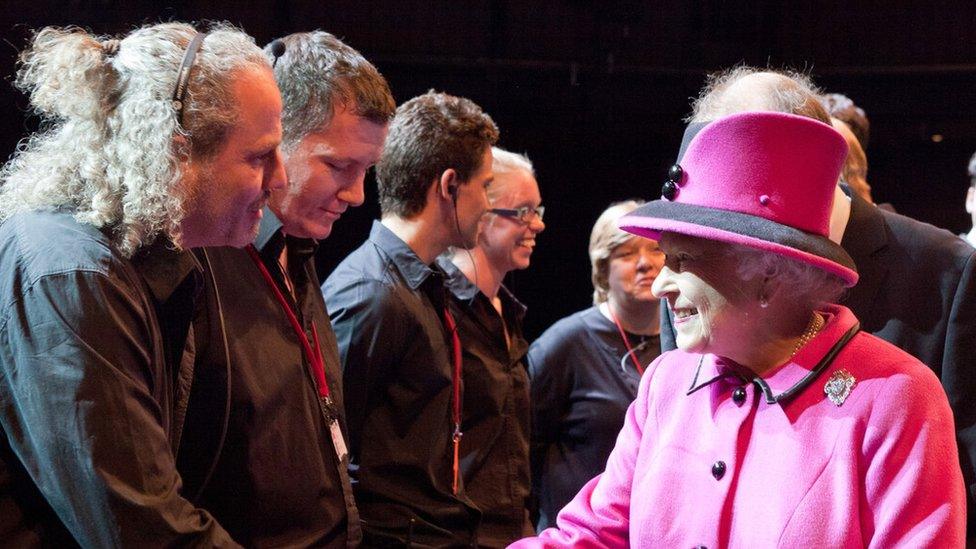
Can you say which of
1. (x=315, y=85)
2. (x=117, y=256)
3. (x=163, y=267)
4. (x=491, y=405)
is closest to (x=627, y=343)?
(x=491, y=405)

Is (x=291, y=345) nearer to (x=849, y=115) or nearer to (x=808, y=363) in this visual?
(x=808, y=363)

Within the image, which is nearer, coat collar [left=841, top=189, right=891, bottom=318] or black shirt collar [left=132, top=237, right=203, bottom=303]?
black shirt collar [left=132, top=237, right=203, bottom=303]

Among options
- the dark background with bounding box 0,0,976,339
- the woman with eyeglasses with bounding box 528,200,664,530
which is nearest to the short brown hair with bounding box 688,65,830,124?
the woman with eyeglasses with bounding box 528,200,664,530

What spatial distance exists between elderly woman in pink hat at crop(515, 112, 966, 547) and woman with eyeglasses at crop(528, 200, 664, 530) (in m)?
1.74

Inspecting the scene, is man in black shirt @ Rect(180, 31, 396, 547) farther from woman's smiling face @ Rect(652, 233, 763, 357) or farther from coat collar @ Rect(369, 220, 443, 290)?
woman's smiling face @ Rect(652, 233, 763, 357)

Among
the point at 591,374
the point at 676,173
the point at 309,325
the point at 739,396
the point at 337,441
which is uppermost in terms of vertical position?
the point at 676,173

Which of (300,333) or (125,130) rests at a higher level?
(125,130)

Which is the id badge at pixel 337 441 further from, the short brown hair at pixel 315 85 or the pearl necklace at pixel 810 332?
the pearl necklace at pixel 810 332

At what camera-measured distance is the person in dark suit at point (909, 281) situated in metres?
2.35

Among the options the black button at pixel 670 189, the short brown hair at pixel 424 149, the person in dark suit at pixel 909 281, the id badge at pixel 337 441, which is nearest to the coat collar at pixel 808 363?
the black button at pixel 670 189

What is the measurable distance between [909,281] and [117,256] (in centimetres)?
171

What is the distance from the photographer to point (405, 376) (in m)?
2.84

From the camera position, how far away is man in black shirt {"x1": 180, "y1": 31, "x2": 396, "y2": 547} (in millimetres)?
2045

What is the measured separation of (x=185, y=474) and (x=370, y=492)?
836mm
